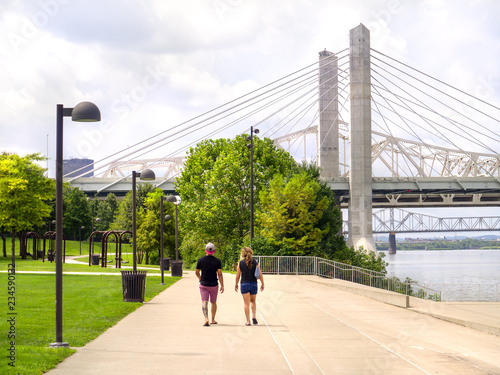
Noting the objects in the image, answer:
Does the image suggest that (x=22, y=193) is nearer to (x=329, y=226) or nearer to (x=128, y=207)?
(x=329, y=226)

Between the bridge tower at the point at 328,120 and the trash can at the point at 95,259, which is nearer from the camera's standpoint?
the trash can at the point at 95,259

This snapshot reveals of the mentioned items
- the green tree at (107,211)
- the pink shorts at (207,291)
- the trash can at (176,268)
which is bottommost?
the trash can at (176,268)

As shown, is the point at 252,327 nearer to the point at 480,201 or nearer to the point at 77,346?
the point at 77,346

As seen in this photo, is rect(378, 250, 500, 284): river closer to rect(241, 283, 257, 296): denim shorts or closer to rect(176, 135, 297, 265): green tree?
rect(176, 135, 297, 265): green tree

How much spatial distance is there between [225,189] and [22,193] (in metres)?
15.1

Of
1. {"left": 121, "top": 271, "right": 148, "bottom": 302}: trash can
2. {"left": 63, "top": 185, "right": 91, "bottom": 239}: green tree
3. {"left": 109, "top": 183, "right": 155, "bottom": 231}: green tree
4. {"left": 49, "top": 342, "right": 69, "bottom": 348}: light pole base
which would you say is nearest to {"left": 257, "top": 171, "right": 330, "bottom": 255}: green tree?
{"left": 121, "top": 271, "right": 148, "bottom": 302}: trash can

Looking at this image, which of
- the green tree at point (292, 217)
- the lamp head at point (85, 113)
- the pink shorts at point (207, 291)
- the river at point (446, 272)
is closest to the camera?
the lamp head at point (85, 113)

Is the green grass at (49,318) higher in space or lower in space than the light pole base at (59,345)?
lower

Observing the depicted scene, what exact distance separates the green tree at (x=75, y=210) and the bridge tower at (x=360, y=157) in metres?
39.3

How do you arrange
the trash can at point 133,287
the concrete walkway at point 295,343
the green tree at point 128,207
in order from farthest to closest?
the green tree at point 128,207 → the trash can at point 133,287 → the concrete walkway at point 295,343

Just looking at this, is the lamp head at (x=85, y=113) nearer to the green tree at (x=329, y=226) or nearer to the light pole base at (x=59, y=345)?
the light pole base at (x=59, y=345)

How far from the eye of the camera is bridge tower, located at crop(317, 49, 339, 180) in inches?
2918

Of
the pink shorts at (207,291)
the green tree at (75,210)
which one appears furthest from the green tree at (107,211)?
the pink shorts at (207,291)

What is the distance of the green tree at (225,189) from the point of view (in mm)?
49156
